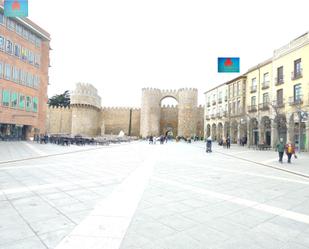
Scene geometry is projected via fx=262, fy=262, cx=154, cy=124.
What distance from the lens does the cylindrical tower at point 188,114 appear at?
63.2 m

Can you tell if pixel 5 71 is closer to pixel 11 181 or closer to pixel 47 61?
pixel 47 61

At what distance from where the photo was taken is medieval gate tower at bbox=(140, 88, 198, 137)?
63.4 meters

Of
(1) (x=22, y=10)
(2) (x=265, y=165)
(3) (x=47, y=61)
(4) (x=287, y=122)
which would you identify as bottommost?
(2) (x=265, y=165)

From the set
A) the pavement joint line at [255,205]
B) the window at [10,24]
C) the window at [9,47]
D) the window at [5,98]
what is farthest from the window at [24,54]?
the pavement joint line at [255,205]

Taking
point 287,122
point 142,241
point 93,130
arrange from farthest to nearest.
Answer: point 93,130 < point 287,122 < point 142,241

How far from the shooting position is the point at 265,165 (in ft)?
47.4

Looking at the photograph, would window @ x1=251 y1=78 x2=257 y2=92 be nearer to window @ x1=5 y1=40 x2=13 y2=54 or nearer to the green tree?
window @ x1=5 y1=40 x2=13 y2=54

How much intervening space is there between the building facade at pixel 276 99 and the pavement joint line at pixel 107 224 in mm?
23316

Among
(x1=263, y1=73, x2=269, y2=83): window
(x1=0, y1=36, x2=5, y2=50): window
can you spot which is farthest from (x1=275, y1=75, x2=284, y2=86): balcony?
(x1=0, y1=36, x2=5, y2=50): window

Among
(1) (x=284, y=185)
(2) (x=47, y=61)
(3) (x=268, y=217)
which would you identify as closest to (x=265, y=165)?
(1) (x=284, y=185)

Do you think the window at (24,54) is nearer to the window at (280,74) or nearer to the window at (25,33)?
the window at (25,33)

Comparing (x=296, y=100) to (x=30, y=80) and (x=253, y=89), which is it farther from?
(x=30, y=80)

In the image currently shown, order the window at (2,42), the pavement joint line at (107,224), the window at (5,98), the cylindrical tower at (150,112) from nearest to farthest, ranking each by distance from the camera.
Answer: the pavement joint line at (107,224) → the window at (2,42) → the window at (5,98) → the cylindrical tower at (150,112)

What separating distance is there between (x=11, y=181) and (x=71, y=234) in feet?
16.8
